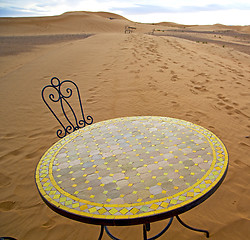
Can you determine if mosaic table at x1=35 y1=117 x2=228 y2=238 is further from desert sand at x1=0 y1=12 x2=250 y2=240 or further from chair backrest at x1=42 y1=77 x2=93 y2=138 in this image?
desert sand at x1=0 y1=12 x2=250 y2=240

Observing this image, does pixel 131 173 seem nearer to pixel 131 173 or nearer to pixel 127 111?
pixel 131 173

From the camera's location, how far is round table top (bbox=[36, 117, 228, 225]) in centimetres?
126

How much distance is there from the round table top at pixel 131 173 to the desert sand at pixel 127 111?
3.19ft

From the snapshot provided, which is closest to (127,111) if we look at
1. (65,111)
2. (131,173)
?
(65,111)

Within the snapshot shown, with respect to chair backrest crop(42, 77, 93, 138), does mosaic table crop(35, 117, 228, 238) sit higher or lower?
higher

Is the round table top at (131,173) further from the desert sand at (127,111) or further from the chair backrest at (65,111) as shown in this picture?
the desert sand at (127,111)

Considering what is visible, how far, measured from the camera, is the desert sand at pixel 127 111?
7.54 feet

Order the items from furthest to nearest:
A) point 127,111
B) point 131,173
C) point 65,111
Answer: point 65,111
point 127,111
point 131,173

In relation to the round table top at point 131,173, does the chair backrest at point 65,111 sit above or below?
below

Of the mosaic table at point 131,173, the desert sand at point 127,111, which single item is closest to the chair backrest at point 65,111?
the desert sand at point 127,111

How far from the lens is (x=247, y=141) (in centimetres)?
370

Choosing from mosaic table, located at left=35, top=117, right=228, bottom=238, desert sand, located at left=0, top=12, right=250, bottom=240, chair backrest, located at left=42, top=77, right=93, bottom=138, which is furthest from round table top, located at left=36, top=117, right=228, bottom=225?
desert sand, located at left=0, top=12, right=250, bottom=240

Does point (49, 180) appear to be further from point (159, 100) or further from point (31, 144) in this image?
point (159, 100)

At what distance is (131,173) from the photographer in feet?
5.04
